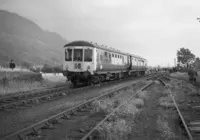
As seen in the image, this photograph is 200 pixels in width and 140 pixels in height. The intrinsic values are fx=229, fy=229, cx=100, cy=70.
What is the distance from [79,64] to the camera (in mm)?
18984

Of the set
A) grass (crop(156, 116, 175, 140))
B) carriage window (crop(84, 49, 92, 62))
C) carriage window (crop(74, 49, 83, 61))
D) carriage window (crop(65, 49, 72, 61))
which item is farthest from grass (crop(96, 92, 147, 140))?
carriage window (crop(65, 49, 72, 61))

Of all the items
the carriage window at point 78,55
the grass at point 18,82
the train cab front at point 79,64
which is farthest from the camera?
the carriage window at point 78,55

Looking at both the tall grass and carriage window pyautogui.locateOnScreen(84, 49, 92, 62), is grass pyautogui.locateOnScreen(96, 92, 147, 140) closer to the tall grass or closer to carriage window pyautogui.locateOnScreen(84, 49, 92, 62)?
the tall grass

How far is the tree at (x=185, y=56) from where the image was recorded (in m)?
112

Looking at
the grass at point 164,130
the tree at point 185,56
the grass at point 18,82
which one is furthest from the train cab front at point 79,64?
the tree at point 185,56

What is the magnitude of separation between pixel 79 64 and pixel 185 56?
103 m

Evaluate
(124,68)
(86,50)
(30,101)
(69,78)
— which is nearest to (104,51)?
(86,50)

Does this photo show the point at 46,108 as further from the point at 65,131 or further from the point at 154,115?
the point at 154,115

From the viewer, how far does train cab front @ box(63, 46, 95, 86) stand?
18.8 m

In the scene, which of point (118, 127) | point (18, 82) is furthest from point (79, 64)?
point (118, 127)

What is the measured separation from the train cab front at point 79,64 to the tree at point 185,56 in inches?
3985

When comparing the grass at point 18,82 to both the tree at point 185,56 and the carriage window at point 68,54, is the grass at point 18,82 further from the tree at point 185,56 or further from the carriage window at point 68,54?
the tree at point 185,56

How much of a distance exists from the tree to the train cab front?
10122 centimetres

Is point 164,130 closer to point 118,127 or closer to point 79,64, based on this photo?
point 118,127
